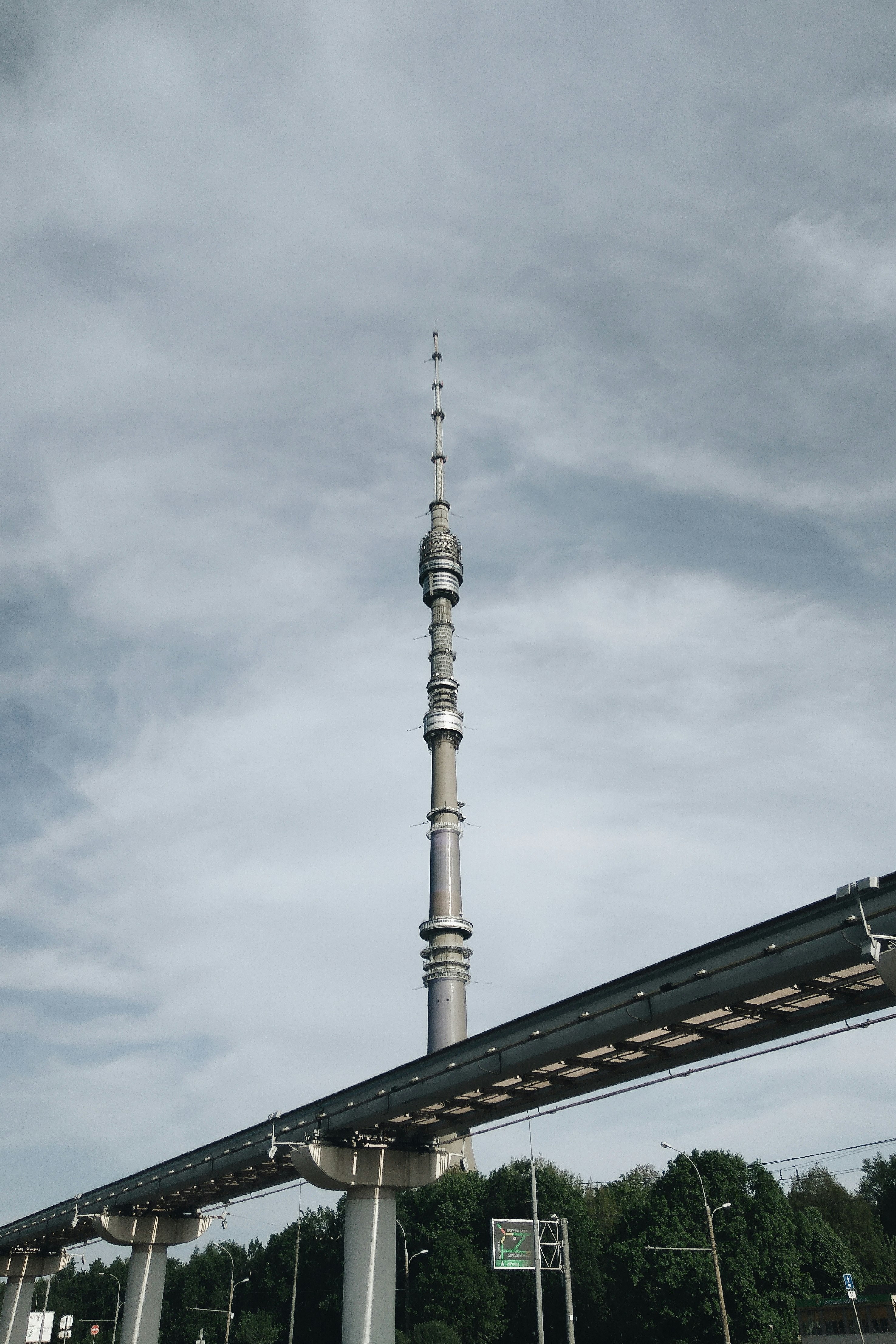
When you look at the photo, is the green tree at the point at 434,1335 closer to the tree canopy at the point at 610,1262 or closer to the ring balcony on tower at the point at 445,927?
the tree canopy at the point at 610,1262

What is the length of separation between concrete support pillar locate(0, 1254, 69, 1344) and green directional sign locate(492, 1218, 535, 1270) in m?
39.1

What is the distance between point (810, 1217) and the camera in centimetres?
7819

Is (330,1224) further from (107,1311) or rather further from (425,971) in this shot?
(107,1311)

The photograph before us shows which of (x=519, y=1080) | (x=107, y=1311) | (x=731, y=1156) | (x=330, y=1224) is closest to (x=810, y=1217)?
(x=731, y=1156)

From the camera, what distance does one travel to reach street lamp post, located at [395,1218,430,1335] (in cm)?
8050

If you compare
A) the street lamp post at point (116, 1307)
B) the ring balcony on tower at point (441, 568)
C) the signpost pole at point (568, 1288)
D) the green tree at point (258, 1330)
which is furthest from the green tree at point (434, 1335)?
the ring balcony on tower at point (441, 568)

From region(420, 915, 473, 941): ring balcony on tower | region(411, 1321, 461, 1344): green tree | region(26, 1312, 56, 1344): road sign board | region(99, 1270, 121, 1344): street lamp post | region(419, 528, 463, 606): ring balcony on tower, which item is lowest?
region(411, 1321, 461, 1344): green tree

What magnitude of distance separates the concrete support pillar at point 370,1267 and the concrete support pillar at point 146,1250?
21480 mm

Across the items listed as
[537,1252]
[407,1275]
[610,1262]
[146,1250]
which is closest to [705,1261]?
[610,1262]

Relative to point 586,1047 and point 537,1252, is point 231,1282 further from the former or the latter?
point 586,1047

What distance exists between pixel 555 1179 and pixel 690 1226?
18.2 metres

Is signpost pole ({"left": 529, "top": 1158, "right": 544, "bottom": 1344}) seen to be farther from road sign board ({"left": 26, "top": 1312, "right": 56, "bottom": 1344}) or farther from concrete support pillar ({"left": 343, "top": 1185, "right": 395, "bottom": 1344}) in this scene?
road sign board ({"left": 26, "top": 1312, "right": 56, "bottom": 1344})

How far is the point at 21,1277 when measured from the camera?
71188 millimetres

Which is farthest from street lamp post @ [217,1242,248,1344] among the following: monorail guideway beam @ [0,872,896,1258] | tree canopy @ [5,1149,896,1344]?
monorail guideway beam @ [0,872,896,1258]
